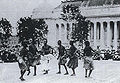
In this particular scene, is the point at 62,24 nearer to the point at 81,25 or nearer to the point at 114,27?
the point at 114,27

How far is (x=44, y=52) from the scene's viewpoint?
29781 mm

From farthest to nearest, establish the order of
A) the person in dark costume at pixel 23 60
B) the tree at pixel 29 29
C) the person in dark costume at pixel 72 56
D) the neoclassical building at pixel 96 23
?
the neoclassical building at pixel 96 23 → the tree at pixel 29 29 → the person in dark costume at pixel 72 56 → the person in dark costume at pixel 23 60

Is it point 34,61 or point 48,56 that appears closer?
point 34,61

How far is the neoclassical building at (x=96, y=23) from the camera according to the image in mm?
98188

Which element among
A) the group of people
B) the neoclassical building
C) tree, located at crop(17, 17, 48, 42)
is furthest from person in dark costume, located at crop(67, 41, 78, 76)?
the neoclassical building

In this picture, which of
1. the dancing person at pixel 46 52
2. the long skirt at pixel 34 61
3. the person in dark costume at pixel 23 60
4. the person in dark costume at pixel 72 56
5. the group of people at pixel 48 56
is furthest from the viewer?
Answer: the dancing person at pixel 46 52

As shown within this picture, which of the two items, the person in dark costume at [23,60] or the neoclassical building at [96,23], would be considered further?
the neoclassical building at [96,23]

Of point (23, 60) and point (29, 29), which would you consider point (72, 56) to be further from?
point (29, 29)

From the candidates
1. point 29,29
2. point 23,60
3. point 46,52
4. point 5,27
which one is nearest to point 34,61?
point 46,52

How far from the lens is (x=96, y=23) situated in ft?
338

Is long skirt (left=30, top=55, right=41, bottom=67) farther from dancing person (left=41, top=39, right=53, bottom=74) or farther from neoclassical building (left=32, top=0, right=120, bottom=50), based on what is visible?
neoclassical building (left=32, top=0, right=120, bottom=50)

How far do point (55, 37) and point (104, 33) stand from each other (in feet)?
49.9

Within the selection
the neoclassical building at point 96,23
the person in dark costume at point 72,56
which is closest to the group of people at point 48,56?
the person in dark costume at point 72,56

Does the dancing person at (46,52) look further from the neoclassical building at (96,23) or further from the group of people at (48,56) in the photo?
the neoclassical building at (96,23)
